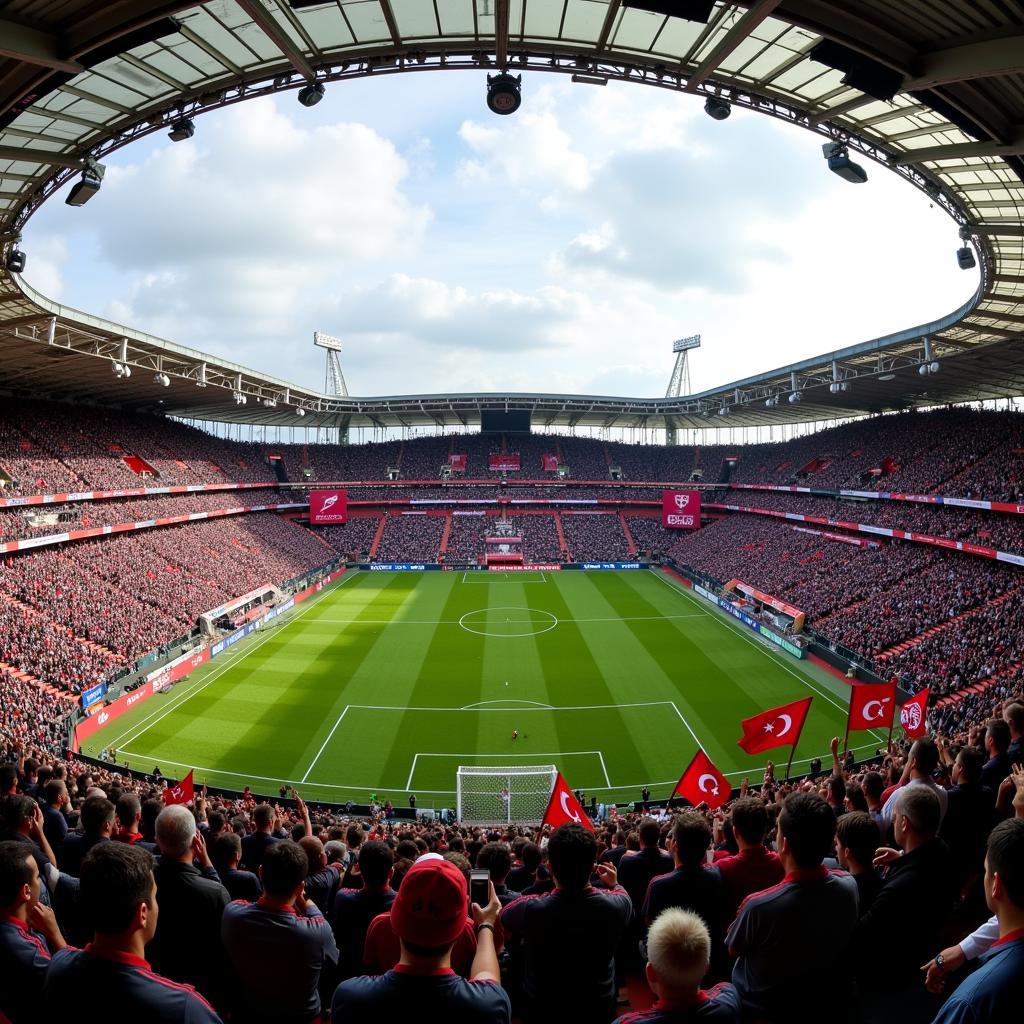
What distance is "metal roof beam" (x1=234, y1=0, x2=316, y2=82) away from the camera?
8555 mm

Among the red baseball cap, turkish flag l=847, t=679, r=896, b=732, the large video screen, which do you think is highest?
the large video screen

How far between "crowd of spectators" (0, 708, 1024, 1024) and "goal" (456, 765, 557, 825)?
1416cm

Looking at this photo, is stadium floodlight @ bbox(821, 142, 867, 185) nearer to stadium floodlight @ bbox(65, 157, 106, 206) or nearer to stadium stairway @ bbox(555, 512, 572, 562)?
stadium floodlight @ bbox(65, 157, 106, 206)

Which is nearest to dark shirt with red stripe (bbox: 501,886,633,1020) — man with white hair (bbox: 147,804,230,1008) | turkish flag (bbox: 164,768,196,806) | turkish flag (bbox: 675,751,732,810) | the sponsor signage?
man with white hair (bbox: 147,804,230,1008)

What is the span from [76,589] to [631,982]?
3463cm

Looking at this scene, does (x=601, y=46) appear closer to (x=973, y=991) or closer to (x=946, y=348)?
(x=973, y=991)

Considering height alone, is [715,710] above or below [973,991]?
below

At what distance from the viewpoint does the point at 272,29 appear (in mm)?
9438

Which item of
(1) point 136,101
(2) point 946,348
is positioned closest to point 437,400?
(2) point 946,348

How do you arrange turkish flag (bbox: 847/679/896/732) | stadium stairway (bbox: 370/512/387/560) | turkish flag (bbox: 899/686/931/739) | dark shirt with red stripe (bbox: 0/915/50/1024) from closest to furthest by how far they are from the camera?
dark shirt with red stripe (bbox: 0/915/50/1024), turkish flag (bbox: 847/679/896/732), turkish flag (bbox: 899/686/931/739), stadium stairway (bbox: 370/512/387/560)

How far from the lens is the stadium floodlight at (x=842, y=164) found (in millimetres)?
13305

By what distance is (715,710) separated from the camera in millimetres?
26328

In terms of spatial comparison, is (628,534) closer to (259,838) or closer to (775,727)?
(775,727)

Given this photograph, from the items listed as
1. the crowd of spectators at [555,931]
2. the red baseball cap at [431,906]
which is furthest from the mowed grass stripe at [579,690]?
the red baseball cap at [431,906]
